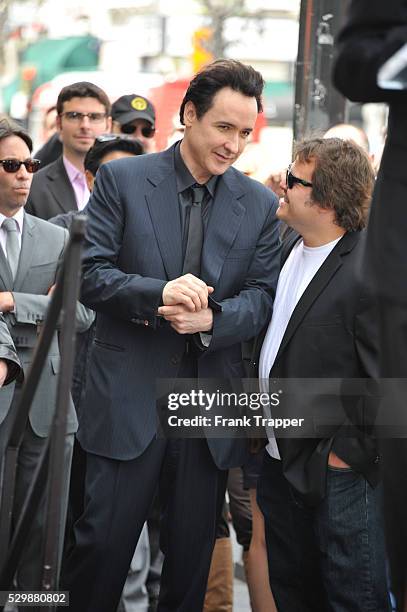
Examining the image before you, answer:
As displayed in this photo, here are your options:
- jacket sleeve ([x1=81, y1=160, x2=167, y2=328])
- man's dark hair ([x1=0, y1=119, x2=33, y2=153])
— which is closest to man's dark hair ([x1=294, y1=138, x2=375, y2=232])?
jacket sleeve ([x1=81, y1=160, x2=167, y2=328])

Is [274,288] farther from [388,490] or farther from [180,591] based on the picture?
[388,490]

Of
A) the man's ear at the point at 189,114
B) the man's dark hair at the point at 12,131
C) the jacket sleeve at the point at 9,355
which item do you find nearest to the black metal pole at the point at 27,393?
the jacket sleeve at the point at 9,355

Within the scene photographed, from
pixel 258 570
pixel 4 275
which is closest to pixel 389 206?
pixel 258 570

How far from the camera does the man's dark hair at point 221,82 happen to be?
15.7ft

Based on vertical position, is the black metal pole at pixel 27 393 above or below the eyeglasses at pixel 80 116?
below

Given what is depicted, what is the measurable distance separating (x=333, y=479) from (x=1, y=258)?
1883 millimetres

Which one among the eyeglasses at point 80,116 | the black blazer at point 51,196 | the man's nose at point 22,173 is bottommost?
the man's nose at point 22,173

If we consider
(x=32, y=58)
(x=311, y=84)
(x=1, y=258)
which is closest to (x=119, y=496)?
(x=1, y=258)

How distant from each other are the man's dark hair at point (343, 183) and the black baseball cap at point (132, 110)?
3208 millimetres

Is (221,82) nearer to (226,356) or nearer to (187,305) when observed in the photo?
(187,305)

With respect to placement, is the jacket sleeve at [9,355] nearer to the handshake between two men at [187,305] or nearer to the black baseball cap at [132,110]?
the handshake between two men at [187,305]

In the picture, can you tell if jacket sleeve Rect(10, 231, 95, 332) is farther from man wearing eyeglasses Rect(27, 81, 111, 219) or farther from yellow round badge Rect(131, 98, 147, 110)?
yellow round badge Rect(131, 98, 147, 110)

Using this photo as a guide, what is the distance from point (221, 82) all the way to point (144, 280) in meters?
0.86

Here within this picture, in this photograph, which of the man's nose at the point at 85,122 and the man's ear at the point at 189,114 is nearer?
the man's ear at the point at 189,114
